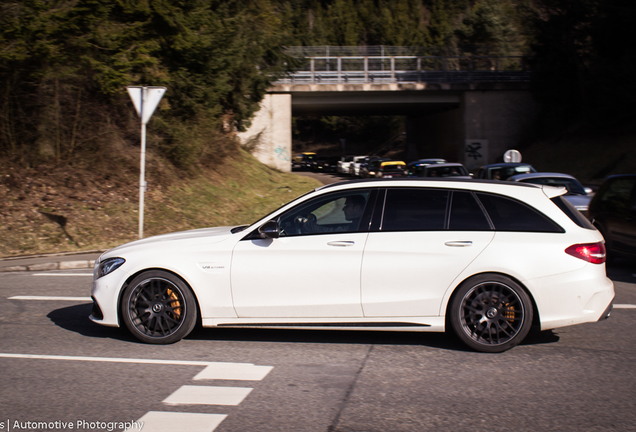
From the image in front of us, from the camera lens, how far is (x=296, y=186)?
98.4 ft

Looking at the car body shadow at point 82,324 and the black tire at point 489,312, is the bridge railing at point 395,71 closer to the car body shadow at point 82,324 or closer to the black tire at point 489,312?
the car body shadow at point 82,324

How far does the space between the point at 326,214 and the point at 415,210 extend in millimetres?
861

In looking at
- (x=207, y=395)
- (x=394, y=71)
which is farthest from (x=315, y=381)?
(x=394, y=71)

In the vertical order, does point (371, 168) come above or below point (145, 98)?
above

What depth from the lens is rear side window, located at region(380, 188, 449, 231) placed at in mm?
6008

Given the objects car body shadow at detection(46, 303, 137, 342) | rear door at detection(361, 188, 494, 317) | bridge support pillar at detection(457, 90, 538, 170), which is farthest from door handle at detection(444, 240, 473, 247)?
bridge support pillar at detection(457, 90, 538, 170)

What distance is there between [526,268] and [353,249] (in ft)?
5.19

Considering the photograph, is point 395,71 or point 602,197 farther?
point 395,71

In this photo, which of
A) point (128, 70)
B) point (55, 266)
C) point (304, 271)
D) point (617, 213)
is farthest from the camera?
point (128, 70)

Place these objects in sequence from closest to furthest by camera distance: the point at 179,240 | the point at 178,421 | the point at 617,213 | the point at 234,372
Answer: the point at 178,421, the point at 234,372, the point at 179,240, the point at 617,213

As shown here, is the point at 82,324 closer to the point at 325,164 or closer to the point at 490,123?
the point at 490,123

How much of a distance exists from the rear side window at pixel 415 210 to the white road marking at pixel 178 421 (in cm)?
251

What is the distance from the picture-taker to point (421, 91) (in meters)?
51.7

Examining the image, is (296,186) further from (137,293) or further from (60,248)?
(137,293)
